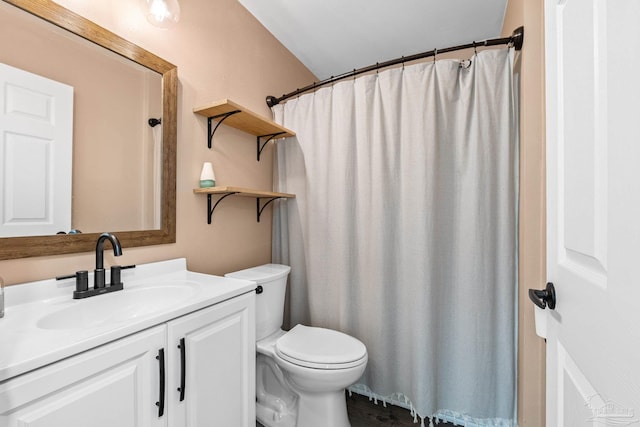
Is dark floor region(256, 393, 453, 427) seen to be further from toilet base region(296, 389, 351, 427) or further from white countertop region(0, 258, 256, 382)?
white countertop region(0, 258, 256, 382)

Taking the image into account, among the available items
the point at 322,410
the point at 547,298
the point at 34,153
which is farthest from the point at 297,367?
the point at 34,153

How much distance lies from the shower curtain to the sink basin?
0.96m

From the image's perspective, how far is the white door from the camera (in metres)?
0.43

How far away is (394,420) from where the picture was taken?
1607 mm

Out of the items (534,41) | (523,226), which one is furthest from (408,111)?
(523,226)

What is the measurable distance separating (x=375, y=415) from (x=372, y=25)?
2.56 meters

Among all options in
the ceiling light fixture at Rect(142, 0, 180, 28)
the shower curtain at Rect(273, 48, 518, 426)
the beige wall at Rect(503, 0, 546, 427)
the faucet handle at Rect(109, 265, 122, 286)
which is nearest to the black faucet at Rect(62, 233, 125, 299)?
the faucet handle at Rect(109, 265, 122, 286)

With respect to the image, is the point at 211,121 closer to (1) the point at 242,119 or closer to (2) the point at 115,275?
(1) the point at 242,119

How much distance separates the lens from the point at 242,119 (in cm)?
166

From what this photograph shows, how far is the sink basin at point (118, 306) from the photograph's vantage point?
2.84 ft

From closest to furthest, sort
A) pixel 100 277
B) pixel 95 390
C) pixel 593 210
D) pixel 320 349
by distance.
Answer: pixel 593 210, pixel 95 390, pixel 100 277, pixel 320 349

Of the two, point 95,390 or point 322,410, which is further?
point 322,410

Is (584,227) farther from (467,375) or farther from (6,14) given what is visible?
(6,14)

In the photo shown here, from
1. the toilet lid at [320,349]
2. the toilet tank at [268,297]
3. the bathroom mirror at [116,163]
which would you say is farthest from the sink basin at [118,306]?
the toilet lid at [320,349]
